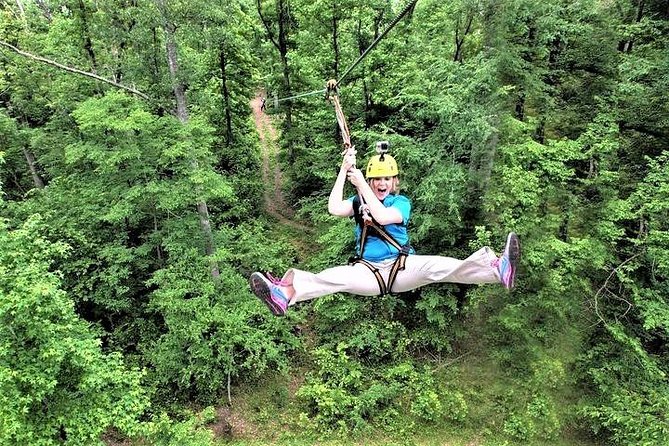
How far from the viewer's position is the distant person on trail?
12.6 ft

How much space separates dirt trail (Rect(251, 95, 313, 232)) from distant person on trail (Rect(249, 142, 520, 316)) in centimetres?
1006

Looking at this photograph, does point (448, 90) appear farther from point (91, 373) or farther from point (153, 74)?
point (91, 373)

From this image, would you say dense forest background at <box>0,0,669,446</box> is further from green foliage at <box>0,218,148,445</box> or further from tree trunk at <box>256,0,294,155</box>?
tree trunk at <box>256,0,294,155</box>

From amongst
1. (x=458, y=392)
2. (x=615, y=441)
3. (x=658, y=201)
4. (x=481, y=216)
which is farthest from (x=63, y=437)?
(x=658, y=201)

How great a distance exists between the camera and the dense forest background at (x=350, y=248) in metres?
8.63

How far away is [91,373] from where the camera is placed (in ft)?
25.1

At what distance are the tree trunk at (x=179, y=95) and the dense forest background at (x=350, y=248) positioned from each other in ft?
0.23

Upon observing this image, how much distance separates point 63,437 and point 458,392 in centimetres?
831

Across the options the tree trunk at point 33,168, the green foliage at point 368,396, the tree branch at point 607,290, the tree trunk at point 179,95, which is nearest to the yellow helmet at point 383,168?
the tree trunk at point 179,95

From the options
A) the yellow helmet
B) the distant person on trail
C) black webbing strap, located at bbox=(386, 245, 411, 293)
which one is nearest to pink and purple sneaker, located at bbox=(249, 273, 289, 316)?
the distant person on trail

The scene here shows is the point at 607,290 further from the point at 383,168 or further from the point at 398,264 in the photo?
the point at 383,168

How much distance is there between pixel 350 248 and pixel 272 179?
24.4ft

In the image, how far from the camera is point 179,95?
9648 mm

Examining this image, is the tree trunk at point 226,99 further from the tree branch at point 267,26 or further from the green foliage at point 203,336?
the green foliage at point 203,336
